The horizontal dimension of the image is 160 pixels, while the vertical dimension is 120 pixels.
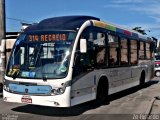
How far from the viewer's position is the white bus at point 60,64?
1058 cm

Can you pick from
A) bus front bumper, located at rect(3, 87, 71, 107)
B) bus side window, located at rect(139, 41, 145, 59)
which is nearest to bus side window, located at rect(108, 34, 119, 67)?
bus front bumper, located at rect(3, 87, 71, 107)

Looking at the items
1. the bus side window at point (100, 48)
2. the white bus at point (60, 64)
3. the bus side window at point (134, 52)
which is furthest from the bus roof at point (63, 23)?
the bus side window at point (134, 52)

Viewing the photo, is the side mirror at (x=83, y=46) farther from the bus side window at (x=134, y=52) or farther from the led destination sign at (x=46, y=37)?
the bus side window at (x=134, y=52)

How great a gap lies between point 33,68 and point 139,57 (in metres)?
8.49

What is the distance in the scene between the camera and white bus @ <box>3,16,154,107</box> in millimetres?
10578

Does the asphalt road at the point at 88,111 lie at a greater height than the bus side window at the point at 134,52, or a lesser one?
lesser

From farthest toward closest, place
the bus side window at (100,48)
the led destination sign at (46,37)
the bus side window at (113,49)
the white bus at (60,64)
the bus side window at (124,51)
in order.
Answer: the bus side window at (124,51) < the bus side window at (113,49) < the bus side window at (100,48) < the led destination sign at (46,37) < the white bus at (60,64)

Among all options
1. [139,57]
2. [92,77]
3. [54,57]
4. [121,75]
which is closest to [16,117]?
[54,57]

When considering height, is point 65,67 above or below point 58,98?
above

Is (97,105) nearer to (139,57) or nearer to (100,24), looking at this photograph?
(100,24)

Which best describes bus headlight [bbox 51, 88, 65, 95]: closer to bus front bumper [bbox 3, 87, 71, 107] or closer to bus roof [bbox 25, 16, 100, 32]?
bus front bumper [bbox 3, 87, 71, 107]

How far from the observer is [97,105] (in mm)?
12961

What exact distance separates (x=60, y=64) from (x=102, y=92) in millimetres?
2876

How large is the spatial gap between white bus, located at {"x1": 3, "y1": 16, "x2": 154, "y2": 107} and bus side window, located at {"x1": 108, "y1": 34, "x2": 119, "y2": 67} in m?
0.24
